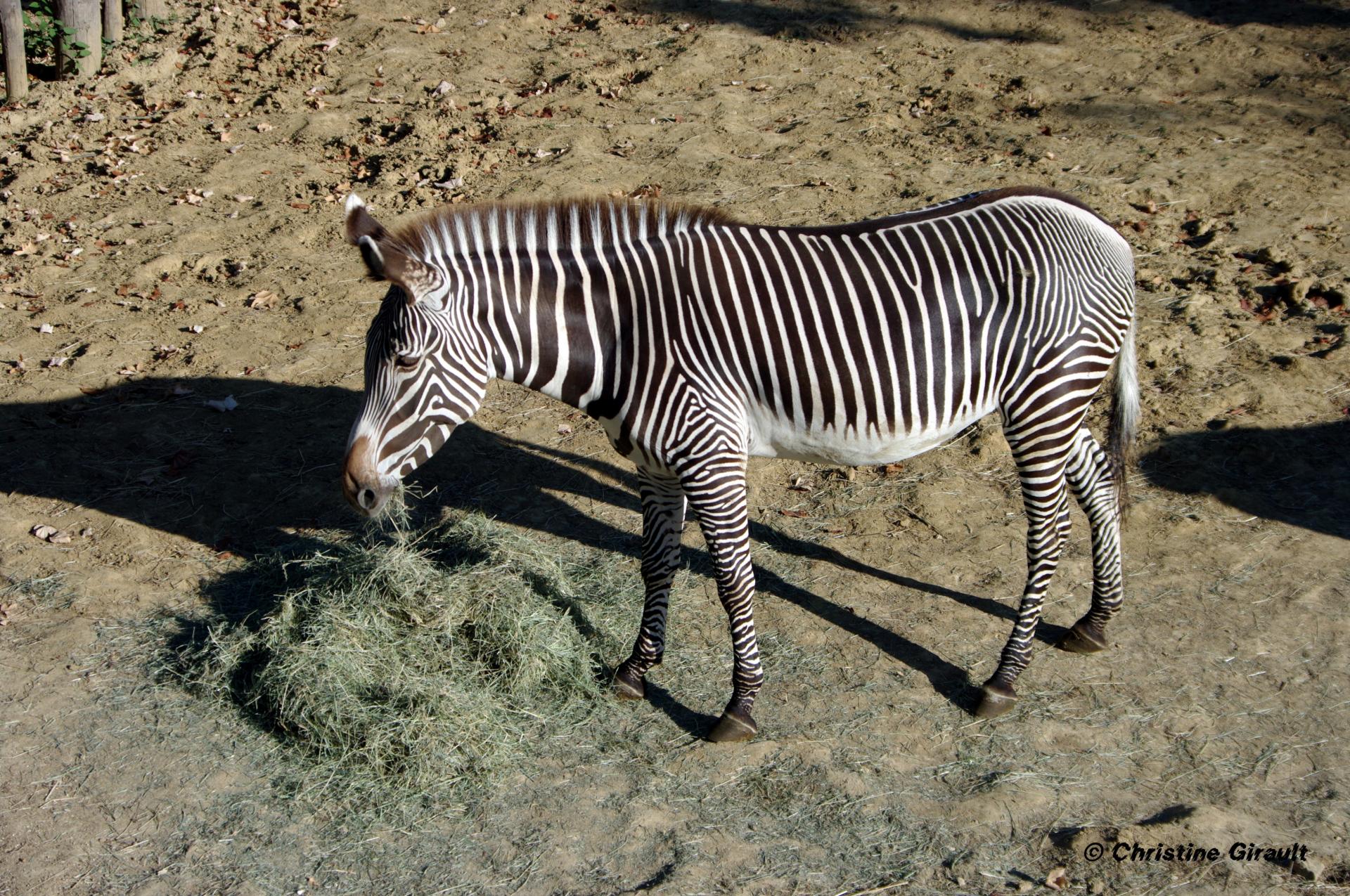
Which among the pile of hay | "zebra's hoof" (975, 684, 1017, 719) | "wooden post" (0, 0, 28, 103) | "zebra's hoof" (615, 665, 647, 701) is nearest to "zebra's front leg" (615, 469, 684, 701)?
"zebra's hoof" (615, 665, 647, 701)

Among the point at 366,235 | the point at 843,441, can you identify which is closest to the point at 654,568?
the point at 843,441

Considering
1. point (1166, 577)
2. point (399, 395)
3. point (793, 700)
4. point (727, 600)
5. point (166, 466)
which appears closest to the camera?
point (399, 395)

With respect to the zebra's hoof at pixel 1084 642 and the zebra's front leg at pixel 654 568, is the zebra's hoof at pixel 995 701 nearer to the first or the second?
the zebra's hoof at pixel 1084 642

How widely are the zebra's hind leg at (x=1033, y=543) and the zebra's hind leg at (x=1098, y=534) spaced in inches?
10.5

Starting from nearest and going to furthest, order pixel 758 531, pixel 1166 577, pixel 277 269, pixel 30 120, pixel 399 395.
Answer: pixel 399 395 < pixel 1166 577 < pixel 758 531 < pixel 277 269 < pixel 30 120

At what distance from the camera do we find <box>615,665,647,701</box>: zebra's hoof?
5066 millimetres

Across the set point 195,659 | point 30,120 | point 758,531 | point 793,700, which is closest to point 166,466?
point 195,659

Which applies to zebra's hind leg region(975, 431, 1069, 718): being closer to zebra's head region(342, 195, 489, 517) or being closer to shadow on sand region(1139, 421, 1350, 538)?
shadow on sand region(1139, 421, 1350, 538)

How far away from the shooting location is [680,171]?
9180mm

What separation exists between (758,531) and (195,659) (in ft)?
10.3

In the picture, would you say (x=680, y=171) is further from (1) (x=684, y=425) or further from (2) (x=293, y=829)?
(2) (x=293, y=829)

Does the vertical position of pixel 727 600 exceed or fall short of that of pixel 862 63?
it falls short

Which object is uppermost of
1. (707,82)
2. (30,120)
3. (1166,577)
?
(707,82)

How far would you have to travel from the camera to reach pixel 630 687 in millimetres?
5066
